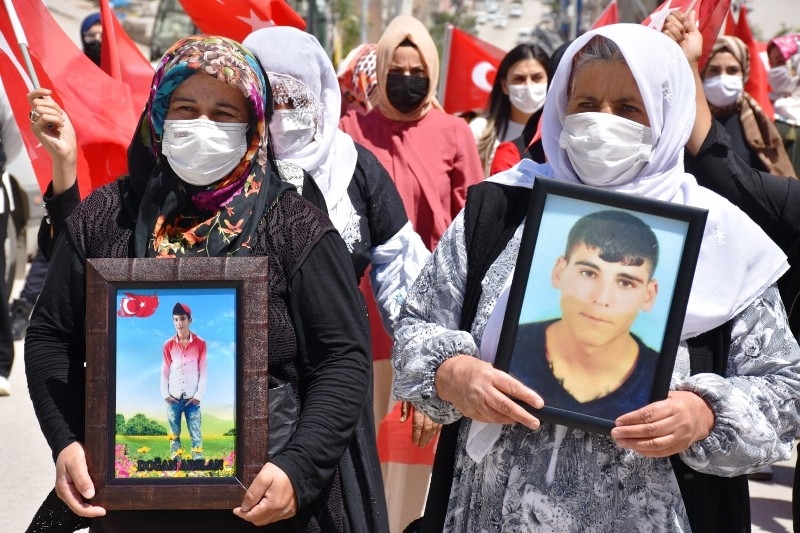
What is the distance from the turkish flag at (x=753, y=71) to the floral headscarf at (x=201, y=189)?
22.5 ft

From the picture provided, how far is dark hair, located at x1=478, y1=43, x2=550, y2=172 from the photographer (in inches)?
287

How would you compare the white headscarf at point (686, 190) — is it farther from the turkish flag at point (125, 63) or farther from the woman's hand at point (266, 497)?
the turkish flag at point (125, 63)

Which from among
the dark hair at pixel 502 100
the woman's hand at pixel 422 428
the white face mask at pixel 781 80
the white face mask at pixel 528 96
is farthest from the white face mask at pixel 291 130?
Answer: the white face mask at pixel 781 80

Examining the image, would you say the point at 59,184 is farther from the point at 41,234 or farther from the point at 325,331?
the point at 325,331

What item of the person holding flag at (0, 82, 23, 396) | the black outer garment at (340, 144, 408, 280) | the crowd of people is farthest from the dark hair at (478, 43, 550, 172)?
the crowd of people

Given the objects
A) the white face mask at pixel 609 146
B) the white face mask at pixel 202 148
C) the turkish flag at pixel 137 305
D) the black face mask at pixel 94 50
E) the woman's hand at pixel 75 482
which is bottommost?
the woman's hand at pixel 75 482

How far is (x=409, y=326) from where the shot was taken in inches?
104

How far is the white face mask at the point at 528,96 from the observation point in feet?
23.8

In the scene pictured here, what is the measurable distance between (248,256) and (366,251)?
138 centimetres

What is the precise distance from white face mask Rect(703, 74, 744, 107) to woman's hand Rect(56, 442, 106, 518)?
460 cm

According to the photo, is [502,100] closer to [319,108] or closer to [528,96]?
[528,96]

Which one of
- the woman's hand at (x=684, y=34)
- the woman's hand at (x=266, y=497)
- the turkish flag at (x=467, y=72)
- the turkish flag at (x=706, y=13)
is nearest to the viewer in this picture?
the woman's hand at (x=266, y=497)

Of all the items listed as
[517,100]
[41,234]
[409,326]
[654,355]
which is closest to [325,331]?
[409,326]

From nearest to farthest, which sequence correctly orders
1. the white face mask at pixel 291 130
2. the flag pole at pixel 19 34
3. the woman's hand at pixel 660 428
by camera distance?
the woman's hand at pixel 660 428 < the white face mask at pixel 291 130 < the flag pole at pixel 19 34
